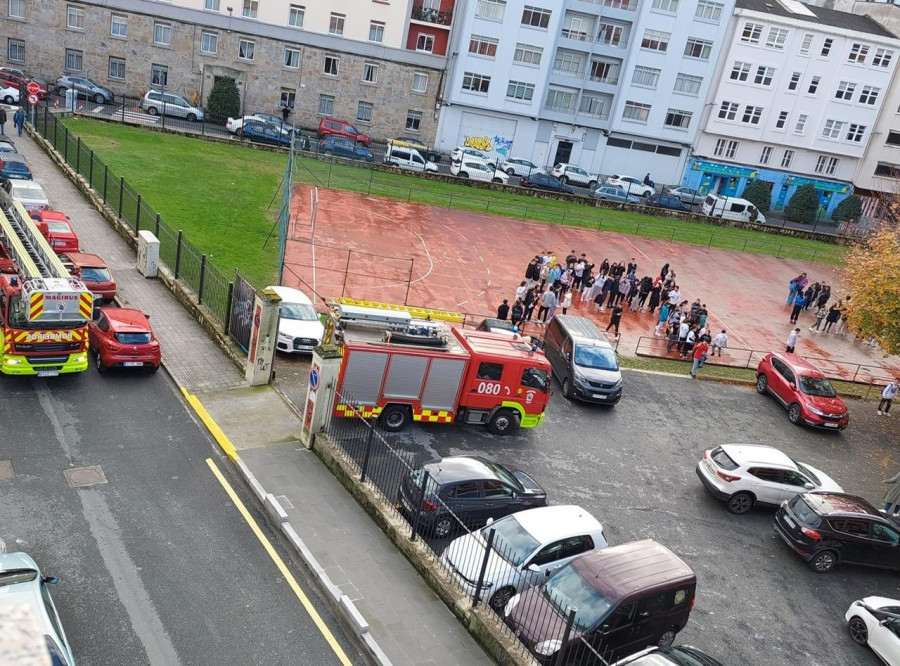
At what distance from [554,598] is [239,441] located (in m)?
7.62

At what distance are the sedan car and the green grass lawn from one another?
196 centimetres

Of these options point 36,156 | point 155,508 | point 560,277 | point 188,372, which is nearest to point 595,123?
point 560,277

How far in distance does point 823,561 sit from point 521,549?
23.6 ft

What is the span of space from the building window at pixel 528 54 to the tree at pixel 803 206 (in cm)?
2142

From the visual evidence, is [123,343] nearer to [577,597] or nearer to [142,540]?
[142,540]

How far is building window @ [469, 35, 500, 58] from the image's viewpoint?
178 feet

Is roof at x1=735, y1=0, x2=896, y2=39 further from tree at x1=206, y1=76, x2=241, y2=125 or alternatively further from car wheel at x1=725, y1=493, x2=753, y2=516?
car wheel at x1=725, y1=493, x2=753, y2=516

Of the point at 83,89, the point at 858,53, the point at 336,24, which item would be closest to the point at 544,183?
the point at 336,24

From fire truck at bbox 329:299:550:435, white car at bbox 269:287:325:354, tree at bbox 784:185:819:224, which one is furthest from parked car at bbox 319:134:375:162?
tree at bbox 784:185:819:224

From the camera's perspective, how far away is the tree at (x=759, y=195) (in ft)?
194

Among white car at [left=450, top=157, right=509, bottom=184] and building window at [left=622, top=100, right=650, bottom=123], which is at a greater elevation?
building window at [left=622, top=100, right=650, bottom=123]

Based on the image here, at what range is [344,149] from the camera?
46.6m

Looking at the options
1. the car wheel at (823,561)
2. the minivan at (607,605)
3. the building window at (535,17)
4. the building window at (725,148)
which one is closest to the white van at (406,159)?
the building window at (535,17)

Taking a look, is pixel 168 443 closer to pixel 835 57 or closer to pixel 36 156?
pixel 36 156
